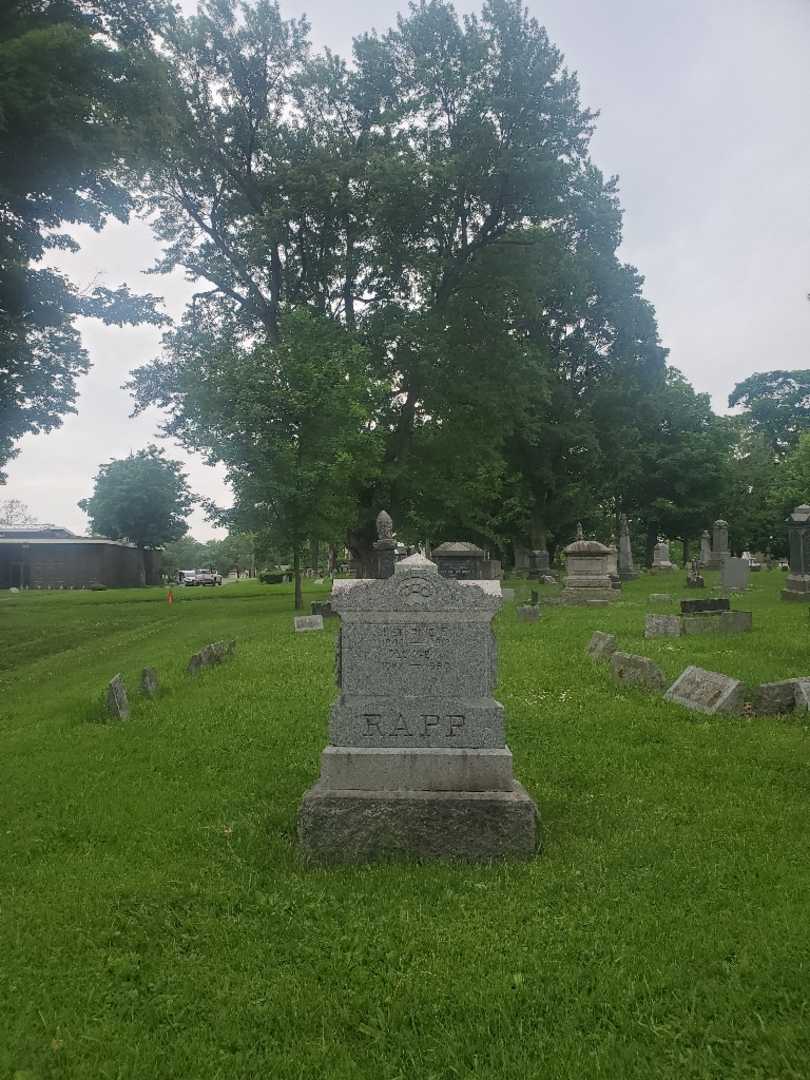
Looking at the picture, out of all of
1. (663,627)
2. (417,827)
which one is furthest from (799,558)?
(417,827)

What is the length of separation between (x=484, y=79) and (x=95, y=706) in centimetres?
2687

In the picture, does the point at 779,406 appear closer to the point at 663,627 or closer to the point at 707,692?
the point at 663,627

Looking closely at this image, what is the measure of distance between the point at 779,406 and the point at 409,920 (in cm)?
6586

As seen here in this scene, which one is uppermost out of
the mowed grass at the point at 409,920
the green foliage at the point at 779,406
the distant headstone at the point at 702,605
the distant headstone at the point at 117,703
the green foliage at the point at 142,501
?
the green foliage at the point at 779,406

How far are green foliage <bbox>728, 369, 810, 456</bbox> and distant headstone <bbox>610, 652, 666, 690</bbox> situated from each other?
56787 mm

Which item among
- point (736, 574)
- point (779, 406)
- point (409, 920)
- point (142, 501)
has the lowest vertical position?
point (409, 920)

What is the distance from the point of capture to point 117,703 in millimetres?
9602

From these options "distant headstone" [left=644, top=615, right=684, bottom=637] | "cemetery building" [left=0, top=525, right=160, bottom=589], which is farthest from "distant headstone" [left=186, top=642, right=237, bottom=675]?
"cemetery building" [left=0, top=525, right=160, bottom=589]

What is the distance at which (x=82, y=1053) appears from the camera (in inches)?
129

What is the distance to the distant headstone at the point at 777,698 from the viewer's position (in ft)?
27.6

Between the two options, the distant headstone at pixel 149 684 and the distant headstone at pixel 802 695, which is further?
the distant headstone at pixel 149 684

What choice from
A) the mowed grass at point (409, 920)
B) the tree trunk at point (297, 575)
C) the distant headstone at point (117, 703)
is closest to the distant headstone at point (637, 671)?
the mowed grass at point (409, 920)

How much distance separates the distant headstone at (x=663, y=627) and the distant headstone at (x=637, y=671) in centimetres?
462

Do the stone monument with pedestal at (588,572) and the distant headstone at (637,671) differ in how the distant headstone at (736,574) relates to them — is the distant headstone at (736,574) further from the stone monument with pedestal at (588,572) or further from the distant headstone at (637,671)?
the distant headstone at (637,671)
